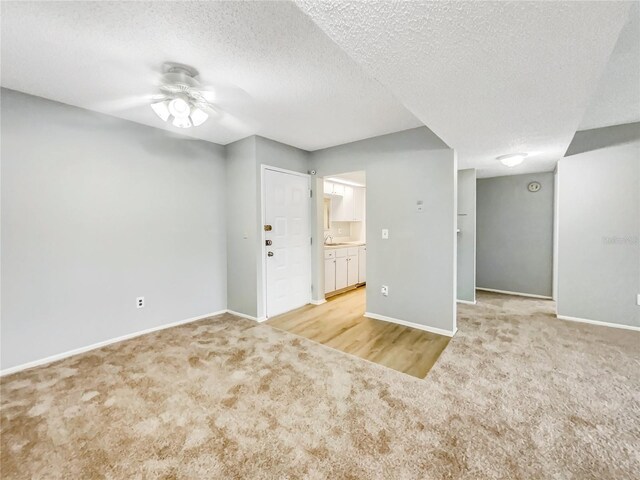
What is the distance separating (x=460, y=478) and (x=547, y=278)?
4.55 m

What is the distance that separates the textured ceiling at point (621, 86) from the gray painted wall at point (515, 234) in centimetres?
166

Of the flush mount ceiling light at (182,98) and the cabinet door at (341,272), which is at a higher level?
the flush mount ceiling light at (182,98)

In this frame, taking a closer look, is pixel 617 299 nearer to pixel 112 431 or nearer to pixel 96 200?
pixel 112 431

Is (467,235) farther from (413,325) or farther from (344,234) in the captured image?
(344,234)

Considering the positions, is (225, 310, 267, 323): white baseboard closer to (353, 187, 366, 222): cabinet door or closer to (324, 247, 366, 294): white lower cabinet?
(324, 247, 366, 294): white lower cabinet

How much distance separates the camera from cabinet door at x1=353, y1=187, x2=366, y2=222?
5.80 m

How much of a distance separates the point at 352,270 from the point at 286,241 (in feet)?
6.15

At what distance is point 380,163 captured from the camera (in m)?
3.40

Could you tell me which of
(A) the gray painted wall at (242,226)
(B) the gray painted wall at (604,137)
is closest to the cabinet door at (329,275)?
(A) the gray painted wall at (242,226)

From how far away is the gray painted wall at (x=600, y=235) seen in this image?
3.04 meters

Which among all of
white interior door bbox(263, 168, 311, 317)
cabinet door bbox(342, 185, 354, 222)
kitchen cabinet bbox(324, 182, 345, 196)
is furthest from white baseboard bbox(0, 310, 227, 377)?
cabinet door bbox(342, 185, 354, 222)

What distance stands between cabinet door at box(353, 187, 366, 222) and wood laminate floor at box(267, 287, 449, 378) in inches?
92.2

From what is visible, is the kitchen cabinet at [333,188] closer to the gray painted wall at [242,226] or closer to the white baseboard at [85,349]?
the gray painted wall at [242,226]

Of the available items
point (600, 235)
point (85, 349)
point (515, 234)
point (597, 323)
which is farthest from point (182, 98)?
point (515, 234)
